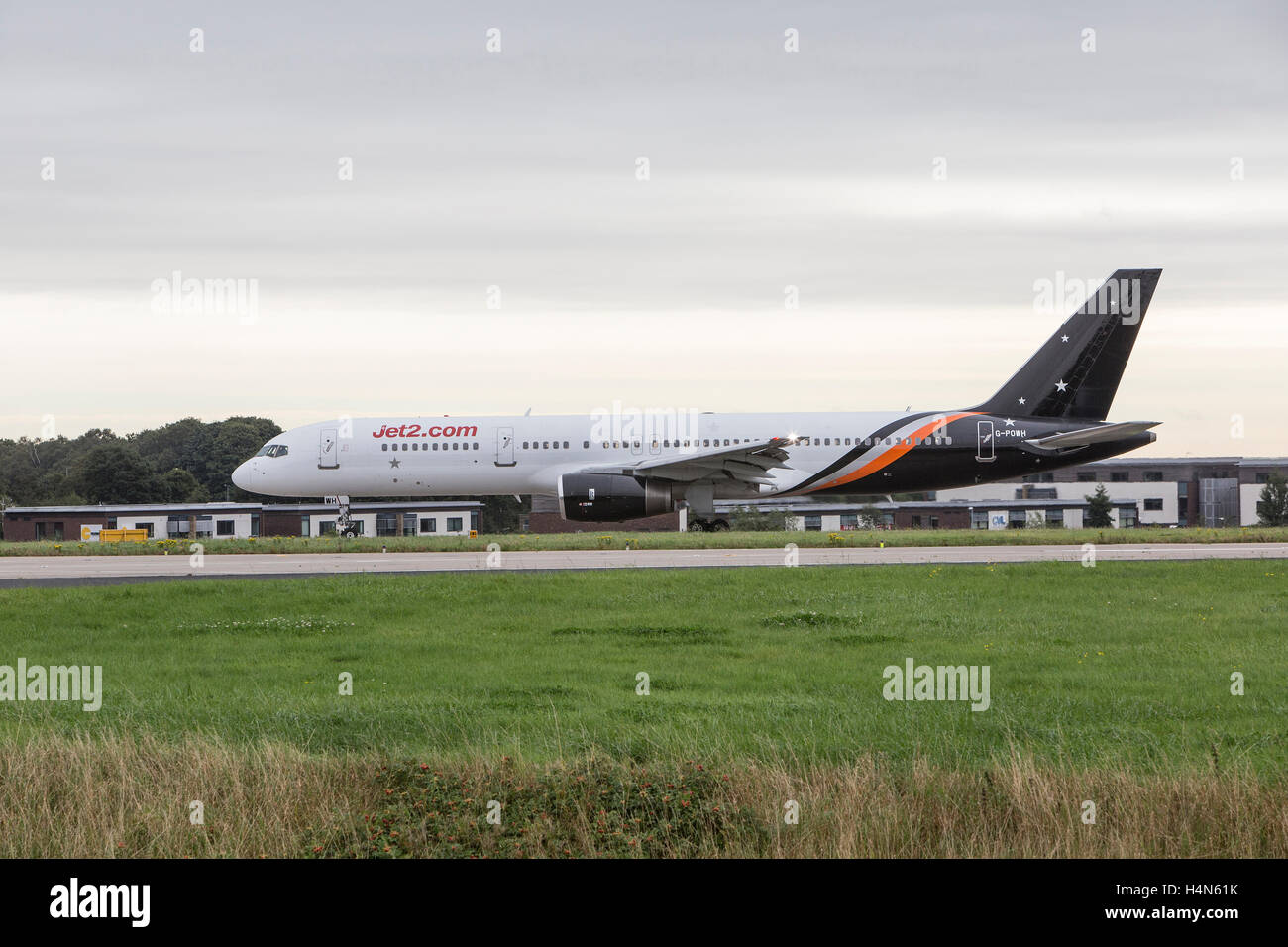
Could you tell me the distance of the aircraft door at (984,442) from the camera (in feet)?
145

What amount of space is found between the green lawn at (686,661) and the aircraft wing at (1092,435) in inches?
654

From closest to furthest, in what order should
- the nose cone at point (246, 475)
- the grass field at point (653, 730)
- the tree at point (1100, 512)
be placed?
Result: 1. the grass field at point (653, 730)
2. the nose cone at point (246, 475)
3. the tree at point (1100, 512)

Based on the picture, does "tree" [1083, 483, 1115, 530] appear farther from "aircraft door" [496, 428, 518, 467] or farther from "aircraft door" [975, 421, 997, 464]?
"aircraft door" [496, 428, 518, 467]

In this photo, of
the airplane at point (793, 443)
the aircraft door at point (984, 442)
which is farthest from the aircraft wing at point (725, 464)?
the aircraft door at point (984, 442)

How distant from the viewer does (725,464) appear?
42.3 m

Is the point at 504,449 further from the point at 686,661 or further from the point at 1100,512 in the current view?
the point at 1100,512

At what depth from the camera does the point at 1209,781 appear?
956 cm

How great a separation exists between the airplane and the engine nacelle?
4.52 feet

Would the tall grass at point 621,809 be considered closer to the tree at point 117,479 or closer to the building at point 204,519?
the building at point 204,519

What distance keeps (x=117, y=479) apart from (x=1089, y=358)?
69.4 meters

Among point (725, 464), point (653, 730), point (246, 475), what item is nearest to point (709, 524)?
point (725, 464)

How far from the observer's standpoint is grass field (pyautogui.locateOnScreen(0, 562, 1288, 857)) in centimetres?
936
